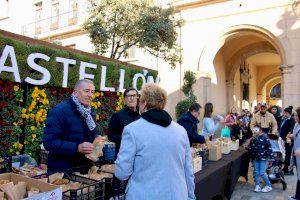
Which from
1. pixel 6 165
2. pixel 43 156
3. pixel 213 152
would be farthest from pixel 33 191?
pixel 213 152

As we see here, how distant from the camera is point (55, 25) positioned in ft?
77.2

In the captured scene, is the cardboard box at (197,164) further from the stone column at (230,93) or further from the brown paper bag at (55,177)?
the stone column at (230,93)

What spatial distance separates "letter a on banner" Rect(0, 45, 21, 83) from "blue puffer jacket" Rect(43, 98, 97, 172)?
3341mm

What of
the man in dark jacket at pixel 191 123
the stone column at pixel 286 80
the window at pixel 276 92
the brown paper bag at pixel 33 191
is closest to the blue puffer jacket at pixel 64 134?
the brown paper bag at pixel 33 191

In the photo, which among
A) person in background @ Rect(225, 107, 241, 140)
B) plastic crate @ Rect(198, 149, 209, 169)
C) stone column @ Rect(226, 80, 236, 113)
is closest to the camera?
plastic crate @ Rect(198, 149, 209, 169)

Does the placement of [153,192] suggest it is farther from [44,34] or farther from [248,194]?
[44,34]

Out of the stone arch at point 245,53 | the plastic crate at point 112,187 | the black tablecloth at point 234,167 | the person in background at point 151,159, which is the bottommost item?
the black tablecloth at point 234,167

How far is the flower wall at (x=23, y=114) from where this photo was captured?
5.79m

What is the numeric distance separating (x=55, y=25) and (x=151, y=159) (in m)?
23.6

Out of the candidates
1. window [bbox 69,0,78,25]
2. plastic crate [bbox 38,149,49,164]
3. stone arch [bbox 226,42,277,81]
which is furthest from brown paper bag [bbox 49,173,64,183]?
window [bbox 69,0,78,25]

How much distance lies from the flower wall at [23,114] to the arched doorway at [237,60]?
10220 millimetres

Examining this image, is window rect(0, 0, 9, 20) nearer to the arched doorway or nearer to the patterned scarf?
the arched doorway

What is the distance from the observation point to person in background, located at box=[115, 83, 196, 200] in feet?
6.73

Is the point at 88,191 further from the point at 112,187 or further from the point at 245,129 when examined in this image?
the point at 245,129
